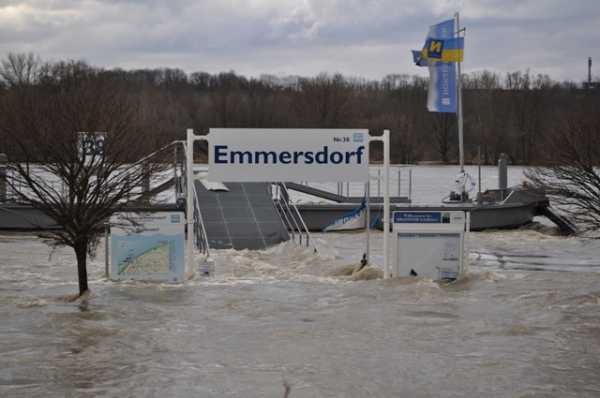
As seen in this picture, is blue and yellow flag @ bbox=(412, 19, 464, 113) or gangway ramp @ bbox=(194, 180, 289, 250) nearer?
gangway ramp @ bbox=(194, 180, 289, 250)

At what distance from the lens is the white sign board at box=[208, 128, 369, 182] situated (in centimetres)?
1909

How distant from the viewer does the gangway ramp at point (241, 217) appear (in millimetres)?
25422

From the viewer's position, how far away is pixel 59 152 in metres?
17.4

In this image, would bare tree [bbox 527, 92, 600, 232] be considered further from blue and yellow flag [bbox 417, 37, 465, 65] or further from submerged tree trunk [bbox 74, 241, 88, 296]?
submerged tree trunk [bbox 74, 241, 88, 296]

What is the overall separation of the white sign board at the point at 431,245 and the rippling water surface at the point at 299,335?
1.32 feet

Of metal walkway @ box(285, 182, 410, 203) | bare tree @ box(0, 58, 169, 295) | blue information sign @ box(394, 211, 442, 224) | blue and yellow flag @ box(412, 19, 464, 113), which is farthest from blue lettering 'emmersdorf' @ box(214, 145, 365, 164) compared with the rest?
metal walkway @ box(285, 182, 410, 203)

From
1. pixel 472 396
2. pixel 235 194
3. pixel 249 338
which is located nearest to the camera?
pixel 472 396

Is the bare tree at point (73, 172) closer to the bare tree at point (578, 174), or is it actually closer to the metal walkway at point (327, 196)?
the bare tree at point (578, 174)

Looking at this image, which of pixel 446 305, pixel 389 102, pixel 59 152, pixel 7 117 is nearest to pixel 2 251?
pixel 7 117

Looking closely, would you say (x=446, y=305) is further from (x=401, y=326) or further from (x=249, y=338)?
(x=249, y=338)

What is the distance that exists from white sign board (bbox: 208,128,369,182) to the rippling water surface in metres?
2.26

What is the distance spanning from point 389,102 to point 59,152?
7568 centimetres

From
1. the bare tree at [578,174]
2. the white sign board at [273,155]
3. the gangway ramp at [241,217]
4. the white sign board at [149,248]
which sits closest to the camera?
the white sign board at [149,248]

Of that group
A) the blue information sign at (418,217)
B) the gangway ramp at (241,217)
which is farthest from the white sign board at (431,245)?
the gangway ramp at (241,217)
